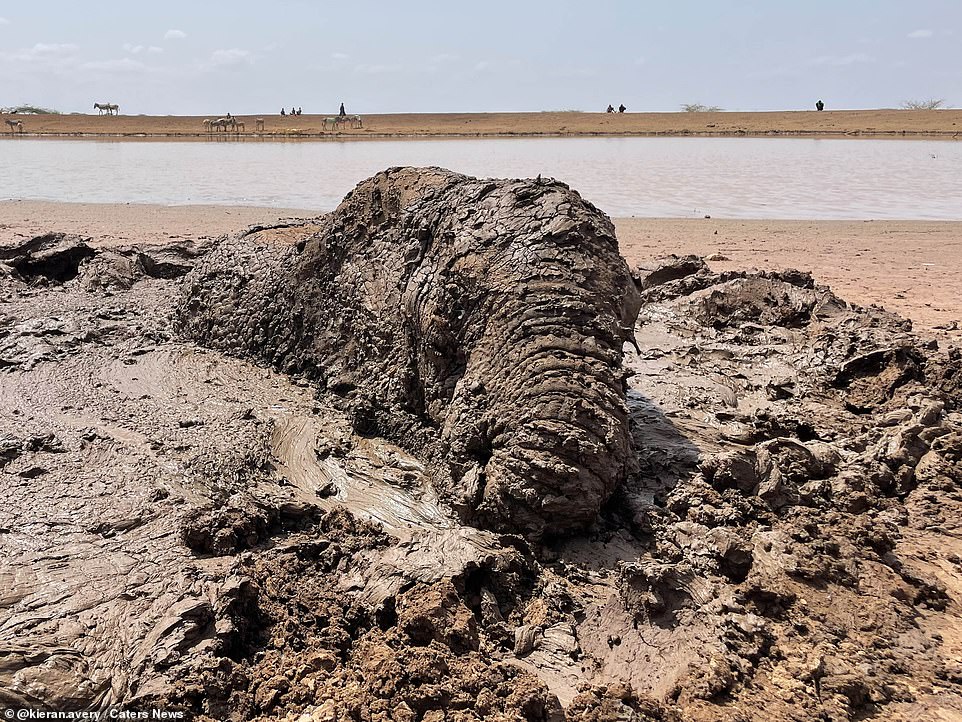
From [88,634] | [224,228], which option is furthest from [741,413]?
[224,228]

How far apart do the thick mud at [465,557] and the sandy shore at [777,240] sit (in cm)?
302

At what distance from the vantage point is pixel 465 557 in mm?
2584

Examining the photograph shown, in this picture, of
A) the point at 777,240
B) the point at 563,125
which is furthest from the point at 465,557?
the point at 563,125

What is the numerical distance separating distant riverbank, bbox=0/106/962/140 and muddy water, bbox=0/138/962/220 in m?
6.24

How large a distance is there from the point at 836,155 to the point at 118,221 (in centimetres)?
2241

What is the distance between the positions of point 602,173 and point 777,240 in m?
9.87

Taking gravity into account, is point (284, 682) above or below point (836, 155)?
below

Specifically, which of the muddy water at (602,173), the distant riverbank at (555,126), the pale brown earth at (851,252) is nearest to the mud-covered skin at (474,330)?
the pale brown earth at (851,252)

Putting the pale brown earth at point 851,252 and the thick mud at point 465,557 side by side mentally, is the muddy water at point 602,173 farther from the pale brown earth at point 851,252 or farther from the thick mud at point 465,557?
the thick mud at point 465,557

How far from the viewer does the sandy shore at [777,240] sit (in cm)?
726

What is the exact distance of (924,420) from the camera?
12.2ft

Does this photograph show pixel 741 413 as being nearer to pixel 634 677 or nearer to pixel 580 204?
pixel 580 204

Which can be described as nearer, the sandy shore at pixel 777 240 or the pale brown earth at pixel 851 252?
the pale brown earth at pixel 851 252

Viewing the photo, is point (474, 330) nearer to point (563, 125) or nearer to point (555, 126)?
point (555, 126)
